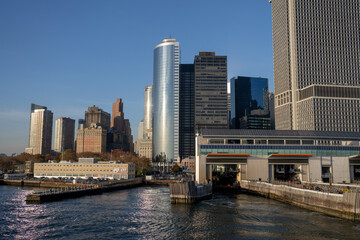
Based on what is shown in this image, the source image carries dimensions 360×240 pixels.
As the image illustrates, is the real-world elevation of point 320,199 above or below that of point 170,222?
above

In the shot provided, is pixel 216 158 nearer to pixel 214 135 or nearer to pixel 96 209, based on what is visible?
pixel 214 135

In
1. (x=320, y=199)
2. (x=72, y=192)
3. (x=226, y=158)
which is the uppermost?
(x=226, y=158)

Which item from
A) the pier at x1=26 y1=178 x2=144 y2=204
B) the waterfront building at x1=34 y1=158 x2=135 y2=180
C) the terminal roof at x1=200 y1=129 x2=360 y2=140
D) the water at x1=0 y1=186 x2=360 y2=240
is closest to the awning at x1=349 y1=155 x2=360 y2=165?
the terminal roof at x1=200 y1=129 x2=360 y2=140

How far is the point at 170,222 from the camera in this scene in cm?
5841

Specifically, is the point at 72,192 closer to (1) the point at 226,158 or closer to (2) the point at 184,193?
(2) the point at 184,193

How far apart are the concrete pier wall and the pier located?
182ft

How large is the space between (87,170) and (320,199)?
12415cm

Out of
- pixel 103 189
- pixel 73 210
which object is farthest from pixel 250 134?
pixel 73 210

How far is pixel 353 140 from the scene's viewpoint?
446 feet

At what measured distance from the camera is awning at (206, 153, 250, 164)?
117475 millimetres

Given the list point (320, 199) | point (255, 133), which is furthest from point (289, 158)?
point (320, 199)

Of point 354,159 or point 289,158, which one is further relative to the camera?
point 354,159

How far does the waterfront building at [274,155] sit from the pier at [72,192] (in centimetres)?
3374

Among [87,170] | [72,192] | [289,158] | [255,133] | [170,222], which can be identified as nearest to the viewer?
[170,222]
